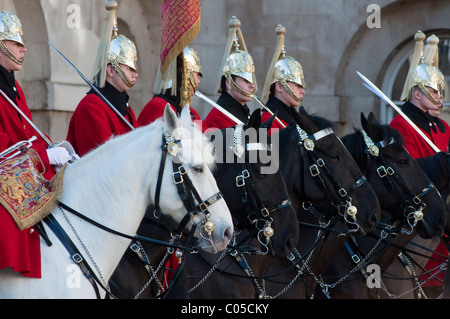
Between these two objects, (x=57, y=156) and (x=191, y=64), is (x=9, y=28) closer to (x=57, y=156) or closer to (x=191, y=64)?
(x=57, y=156)

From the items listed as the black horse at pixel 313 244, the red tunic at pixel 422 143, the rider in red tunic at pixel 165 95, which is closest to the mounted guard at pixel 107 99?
the rider in red tunic at pixel 165 95

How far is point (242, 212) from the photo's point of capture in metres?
4.77

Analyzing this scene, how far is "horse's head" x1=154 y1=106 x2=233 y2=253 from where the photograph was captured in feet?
12.6

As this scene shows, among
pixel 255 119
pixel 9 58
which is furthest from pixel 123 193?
pixel 9 58

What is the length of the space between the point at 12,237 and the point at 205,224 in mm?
797

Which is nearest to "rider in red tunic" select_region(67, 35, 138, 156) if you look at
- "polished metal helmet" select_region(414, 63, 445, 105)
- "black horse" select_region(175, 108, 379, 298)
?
"black horse" select_region(175, 108, 379, 298)

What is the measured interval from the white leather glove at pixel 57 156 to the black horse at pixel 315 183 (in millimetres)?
1147

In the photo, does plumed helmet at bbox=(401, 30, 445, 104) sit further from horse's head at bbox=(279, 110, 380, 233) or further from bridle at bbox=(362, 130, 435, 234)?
horse's head at bbox=(279, 110, 380, 233)

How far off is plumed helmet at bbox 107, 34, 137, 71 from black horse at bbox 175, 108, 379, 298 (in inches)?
45.3

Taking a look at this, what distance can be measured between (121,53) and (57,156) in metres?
1.61

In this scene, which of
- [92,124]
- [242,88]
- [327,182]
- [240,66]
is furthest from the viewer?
[240,66]

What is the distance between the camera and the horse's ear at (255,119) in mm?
4871

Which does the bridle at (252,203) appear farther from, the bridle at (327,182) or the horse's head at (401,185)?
the horse's head at (401,185)
